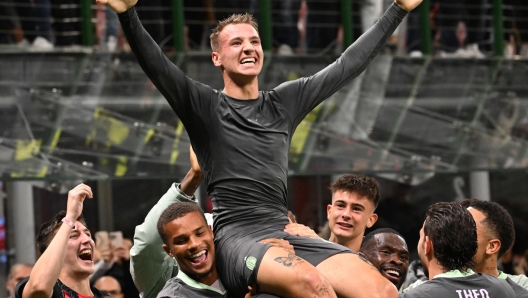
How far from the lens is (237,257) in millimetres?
2938

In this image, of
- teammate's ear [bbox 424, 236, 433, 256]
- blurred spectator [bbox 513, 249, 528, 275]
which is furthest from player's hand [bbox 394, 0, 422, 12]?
blurred spectator [bbox 513, 249, 528, 275]

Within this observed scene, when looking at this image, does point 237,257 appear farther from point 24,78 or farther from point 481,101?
point 481,101

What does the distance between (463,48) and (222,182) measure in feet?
21.7

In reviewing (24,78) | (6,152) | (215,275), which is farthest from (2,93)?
(215,275)

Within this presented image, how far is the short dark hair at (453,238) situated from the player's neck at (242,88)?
2.47 ft

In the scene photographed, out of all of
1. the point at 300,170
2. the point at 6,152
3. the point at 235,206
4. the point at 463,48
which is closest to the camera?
the point at 235,206

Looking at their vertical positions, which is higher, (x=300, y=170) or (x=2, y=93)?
(x=2, y=93)

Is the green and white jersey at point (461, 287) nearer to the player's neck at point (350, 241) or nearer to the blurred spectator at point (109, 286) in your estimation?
the player's neck at point (350, 241)

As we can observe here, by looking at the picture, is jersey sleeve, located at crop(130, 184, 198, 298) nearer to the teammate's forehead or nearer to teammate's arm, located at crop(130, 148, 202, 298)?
teammate's arm, located at crop(130, 148, 202, 298)

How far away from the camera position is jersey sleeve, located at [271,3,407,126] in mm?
3229

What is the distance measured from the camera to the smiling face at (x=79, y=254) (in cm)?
338

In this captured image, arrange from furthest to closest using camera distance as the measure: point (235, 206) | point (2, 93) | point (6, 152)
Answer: point (2, 93) < point (6, 152) < point (235, 206)

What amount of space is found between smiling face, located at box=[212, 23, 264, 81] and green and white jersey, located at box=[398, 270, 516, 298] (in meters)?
0.91

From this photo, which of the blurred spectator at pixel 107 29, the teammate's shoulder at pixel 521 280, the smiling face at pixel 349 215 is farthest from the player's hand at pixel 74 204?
the blurred spectator at pixel 107 29
